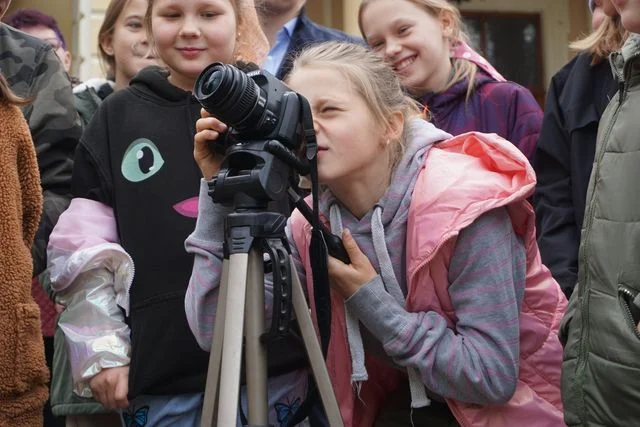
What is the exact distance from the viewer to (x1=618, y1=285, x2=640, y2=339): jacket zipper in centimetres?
186

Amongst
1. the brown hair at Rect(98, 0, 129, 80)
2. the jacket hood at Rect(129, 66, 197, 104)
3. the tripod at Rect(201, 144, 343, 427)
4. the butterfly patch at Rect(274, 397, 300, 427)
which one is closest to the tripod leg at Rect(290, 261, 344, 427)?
the tripod at Rect(201, 144, 343, 427)

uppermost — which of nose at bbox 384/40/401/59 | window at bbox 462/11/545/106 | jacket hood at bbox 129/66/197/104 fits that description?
jacket hood at bbox 129/66/197/104

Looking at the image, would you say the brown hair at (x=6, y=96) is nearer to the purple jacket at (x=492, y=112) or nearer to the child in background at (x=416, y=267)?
the child in background at (x=416, y=267)

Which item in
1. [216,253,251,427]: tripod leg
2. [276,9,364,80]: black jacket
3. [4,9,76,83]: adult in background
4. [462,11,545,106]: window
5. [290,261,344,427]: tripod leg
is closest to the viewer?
[216,253,251,427]: tripod leg

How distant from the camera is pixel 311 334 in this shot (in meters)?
1.94

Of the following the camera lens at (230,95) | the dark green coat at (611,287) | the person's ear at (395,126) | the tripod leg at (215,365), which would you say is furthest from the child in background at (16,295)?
the dark green coat at (611,287)

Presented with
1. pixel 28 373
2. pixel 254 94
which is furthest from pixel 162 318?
pixel 254 94

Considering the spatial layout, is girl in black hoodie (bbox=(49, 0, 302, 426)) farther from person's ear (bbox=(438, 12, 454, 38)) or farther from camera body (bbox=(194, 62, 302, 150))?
person's ear (bbox=(438, 12, 454, 38))

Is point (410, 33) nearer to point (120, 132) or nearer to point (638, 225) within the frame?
point (120, 132)

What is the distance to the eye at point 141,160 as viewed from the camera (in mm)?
2410

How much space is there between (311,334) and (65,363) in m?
1.04

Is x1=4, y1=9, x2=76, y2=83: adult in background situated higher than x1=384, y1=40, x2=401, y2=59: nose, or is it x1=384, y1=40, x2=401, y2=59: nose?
x1=384, y1=40, x2=401, y2=59: nose

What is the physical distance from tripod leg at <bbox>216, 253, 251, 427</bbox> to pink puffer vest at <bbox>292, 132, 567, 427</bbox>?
399 mm

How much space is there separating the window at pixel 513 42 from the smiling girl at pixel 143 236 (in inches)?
268
